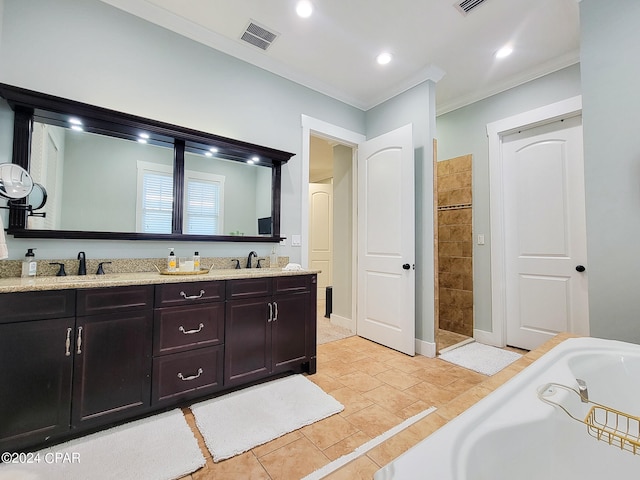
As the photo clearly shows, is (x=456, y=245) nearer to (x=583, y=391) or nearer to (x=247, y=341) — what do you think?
(x=583, y=391)

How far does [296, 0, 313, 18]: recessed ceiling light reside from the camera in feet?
6.81

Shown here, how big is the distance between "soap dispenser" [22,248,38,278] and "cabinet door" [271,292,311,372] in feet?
4.92

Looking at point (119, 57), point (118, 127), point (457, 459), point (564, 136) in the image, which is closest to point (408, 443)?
point (457, 459)

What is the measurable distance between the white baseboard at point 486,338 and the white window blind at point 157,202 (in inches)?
134

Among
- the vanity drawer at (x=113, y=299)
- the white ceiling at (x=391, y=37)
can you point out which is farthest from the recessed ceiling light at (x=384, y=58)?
the vanity drawer at (x=113, y=299)

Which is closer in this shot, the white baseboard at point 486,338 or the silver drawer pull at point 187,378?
the silver drawer pull at point 187,378

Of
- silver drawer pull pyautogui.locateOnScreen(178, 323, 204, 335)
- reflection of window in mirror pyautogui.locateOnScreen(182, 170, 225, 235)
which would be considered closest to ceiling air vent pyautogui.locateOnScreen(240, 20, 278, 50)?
reflection of window in mirror pyautogui.locateOnScreen(182, 170, 225, 235)

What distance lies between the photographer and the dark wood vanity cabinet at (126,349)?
1374 mm

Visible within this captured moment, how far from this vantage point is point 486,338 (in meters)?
3.17

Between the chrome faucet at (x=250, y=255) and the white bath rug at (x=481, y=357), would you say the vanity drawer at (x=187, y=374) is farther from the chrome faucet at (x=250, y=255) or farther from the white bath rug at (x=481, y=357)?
the white bath rug at (x=481, y=357)

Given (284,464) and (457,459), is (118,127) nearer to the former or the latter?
(284,464)

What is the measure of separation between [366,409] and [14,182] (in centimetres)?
256

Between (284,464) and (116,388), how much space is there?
3.39 ft

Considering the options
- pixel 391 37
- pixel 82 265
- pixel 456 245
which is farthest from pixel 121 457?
pixel 456 245
